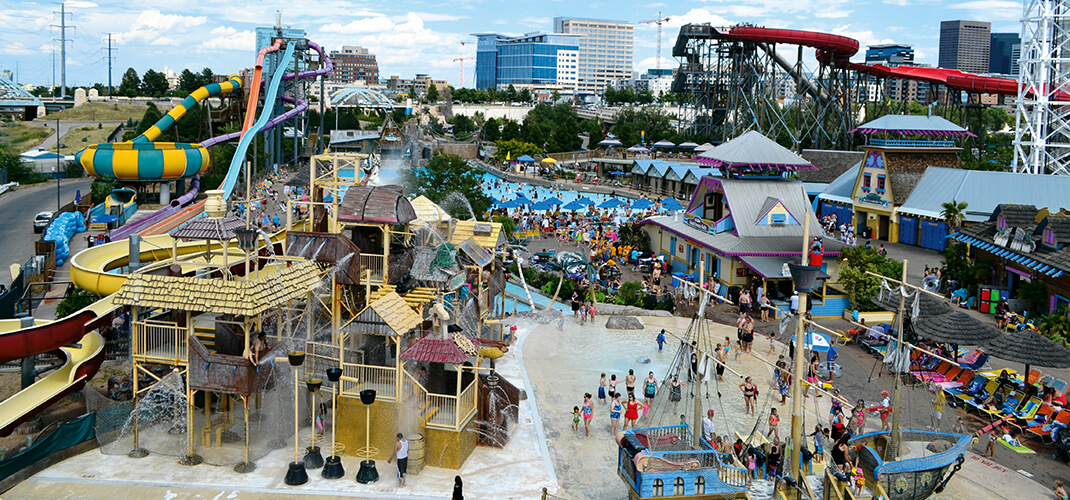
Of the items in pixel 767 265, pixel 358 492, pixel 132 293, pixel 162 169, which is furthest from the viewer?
pixel 162 169

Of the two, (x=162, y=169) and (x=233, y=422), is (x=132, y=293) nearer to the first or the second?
(x=233, y=422)

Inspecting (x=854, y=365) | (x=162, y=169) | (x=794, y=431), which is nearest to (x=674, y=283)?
(x=854, y=365)

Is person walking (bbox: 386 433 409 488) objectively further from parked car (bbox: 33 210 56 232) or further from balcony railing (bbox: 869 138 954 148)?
Result: balcony railing (bbox: 869 138 954 148)

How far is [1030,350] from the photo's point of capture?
20.1 m

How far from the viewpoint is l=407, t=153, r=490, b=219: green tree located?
146 ft

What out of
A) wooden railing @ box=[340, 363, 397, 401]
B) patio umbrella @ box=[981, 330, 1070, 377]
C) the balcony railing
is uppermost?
the balcony railing

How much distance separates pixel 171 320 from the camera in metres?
18.8

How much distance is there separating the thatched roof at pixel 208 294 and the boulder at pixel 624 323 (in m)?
14.4

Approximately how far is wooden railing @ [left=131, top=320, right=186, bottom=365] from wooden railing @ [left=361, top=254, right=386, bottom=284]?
4.18m

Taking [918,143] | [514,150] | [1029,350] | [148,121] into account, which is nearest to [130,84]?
[148,121]

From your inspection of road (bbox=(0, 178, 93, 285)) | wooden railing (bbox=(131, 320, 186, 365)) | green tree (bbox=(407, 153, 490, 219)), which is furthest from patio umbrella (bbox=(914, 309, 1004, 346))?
road (bbox=(0, 178, 93, 285))

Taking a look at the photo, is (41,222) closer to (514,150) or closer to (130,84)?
(514,150)

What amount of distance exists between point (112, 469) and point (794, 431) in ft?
42.1

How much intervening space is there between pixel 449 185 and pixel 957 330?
2865 centimetres
